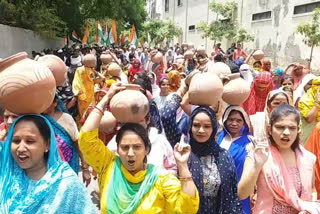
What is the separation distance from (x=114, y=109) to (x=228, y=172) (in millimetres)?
841

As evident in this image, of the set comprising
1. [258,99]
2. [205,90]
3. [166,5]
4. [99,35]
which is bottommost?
[258,99]

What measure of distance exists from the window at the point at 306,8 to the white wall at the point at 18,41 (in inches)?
458

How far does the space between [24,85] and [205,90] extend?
125cm

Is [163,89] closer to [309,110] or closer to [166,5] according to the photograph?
[309,110]

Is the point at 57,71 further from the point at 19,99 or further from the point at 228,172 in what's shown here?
the point at 228,172

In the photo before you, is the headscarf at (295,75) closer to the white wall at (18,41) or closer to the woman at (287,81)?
the woman at (287,81)

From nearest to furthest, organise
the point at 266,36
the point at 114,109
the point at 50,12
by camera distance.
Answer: the point at 114,109 < the point at 50,12 < the point at 266,36

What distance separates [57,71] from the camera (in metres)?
3.15

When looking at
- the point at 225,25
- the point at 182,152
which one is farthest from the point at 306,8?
the point at 182,152

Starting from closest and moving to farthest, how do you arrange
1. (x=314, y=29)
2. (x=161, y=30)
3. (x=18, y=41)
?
(x=18, y=41) → (x=314, y=29) → (x=161, y=30)

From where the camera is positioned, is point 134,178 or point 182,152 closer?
point 182,152

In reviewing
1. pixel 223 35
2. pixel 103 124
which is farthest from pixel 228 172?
pixel 223 35

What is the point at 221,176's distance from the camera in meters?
2.50

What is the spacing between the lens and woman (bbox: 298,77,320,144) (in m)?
4.54
